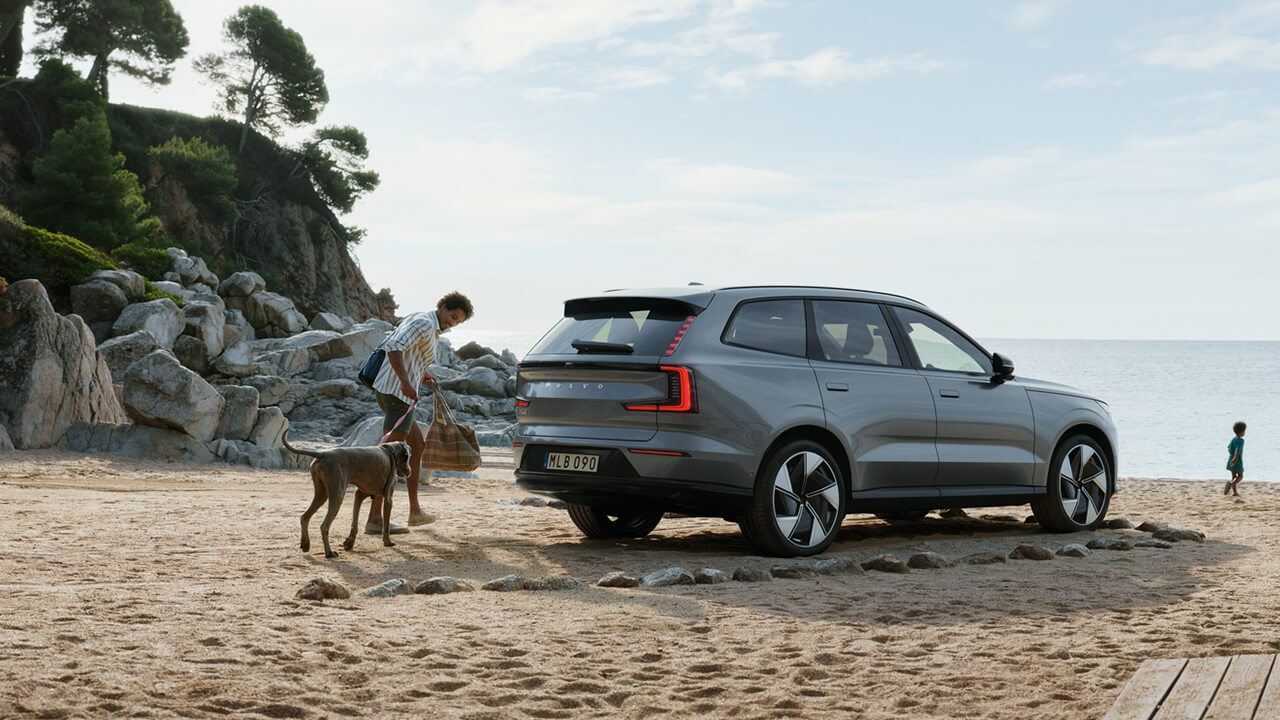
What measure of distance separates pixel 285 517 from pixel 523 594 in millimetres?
4157

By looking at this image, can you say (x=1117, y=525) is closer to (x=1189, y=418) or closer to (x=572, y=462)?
(x=572, y=462)

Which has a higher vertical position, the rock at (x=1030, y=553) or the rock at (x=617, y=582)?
the rock at (x=1030, y=553)

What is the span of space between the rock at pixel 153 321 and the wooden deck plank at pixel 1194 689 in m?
25.3

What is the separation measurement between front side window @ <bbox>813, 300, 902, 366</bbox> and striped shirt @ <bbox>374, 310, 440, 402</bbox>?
287 centimetres

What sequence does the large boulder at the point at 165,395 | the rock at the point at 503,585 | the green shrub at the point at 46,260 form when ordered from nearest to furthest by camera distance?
the rock at the point at 503,585 < the large boulder at the point at 165,395 < the green shrub at the point at 46,260

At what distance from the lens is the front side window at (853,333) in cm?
783

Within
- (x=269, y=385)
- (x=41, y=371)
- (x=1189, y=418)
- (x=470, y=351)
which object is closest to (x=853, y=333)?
(x=41, y=371)

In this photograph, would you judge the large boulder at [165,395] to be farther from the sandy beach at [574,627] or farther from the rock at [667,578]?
the rock at [667,578]

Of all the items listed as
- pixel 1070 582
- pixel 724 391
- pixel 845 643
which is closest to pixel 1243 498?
pixel 1070 582

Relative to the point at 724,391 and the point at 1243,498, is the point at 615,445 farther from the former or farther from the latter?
the point at 1243,498

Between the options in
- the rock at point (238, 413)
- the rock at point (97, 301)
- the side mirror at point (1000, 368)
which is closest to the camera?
the side mirror at point (1000, 368)

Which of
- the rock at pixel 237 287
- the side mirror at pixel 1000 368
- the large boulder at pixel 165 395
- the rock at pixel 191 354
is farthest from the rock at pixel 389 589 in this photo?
the rock at pixel 237 287

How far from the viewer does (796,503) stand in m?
7.47

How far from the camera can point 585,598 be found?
6059 mm
